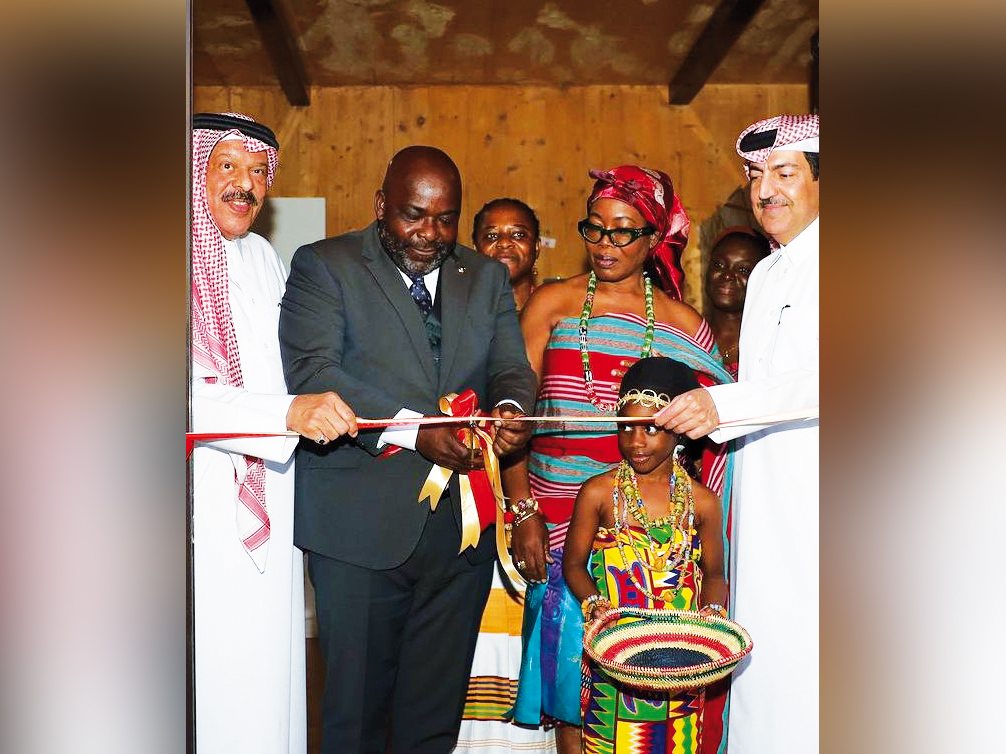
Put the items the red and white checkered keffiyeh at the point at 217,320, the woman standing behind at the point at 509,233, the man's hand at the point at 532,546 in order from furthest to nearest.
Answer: the woman standing behind at the point at 509,233 → the man's hand at the point at 532,546 → the red and white checkered keffiyeh at the point at 217,320

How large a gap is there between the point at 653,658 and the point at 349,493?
100cm

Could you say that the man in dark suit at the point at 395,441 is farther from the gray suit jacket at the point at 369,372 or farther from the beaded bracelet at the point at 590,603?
the beaded bracelet at the point at 590,603

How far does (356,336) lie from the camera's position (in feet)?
10.8

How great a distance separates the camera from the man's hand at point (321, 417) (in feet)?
10.5

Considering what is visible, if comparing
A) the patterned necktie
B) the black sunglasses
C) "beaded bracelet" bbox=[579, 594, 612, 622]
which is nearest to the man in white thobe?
the patterned necktie

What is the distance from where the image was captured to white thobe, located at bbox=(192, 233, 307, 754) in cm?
328

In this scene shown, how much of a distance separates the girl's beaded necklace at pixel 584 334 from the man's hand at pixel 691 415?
7.7 inches

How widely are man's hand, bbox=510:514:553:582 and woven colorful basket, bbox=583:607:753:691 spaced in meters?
0.27

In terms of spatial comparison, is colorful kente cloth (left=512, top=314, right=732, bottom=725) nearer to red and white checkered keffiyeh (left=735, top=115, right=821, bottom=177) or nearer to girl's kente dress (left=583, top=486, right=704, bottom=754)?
girl's kente dress (left=583, top=486, right=704, bottom=754)

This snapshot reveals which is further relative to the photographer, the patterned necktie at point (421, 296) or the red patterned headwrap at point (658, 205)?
the red patterned headwrap at point (658, 205)

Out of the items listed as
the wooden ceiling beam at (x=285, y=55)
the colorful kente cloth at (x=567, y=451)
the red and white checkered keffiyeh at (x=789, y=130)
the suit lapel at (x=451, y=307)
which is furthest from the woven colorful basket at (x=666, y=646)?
the wooden ceiling beam at (x=285, y=55)
